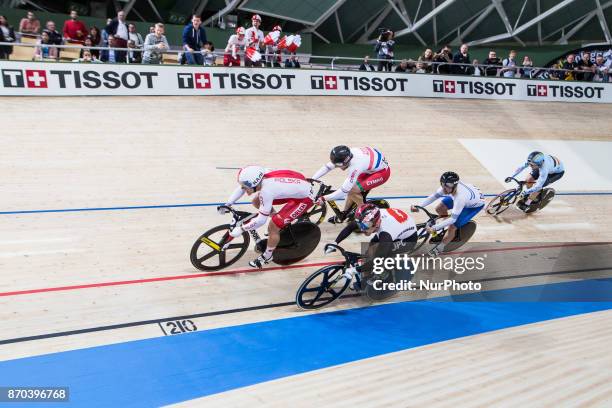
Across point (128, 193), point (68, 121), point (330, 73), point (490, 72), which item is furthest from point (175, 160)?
point (490, 72)

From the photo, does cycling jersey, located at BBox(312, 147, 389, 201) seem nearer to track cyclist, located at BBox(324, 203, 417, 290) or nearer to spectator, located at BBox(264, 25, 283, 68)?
track cyclist, located at BBox(324, 203, 417, 290)

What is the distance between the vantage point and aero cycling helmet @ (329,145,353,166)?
586 centimetres

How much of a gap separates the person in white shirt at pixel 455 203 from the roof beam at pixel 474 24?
1695 cm

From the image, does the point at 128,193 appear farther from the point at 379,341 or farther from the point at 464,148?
the point at 464,148

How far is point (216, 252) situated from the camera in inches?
210

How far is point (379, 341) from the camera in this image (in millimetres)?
4328

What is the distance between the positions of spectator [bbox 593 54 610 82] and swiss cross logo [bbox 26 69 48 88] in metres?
14.2

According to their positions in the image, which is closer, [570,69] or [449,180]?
[449,180]

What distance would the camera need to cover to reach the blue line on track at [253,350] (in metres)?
3.42

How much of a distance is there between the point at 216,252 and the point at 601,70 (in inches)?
551

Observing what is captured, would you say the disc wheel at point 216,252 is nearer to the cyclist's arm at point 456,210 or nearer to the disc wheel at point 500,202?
the cyclist's arm at point 456,210

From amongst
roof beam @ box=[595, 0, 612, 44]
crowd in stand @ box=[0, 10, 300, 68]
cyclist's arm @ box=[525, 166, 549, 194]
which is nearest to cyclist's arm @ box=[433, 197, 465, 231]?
cyclist's arm @ box=[525, 166, 549, 194]

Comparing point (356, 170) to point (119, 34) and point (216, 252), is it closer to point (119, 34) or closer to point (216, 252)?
point (216, 252)

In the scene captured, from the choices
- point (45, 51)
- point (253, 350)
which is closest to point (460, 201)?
point (253, 350)
